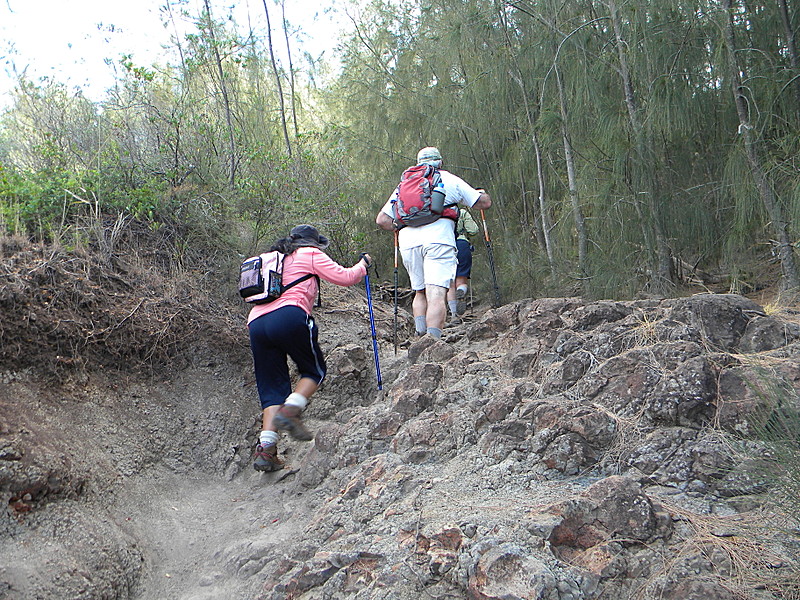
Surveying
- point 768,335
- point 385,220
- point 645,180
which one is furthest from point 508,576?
point 645,180

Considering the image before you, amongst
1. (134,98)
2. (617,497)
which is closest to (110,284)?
(134,98)

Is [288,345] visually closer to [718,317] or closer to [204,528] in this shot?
[204,528]

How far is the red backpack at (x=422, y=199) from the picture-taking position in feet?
20.3

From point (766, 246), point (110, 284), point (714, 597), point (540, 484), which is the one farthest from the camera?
point (766, 246)

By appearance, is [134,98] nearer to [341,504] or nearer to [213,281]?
[213,281]

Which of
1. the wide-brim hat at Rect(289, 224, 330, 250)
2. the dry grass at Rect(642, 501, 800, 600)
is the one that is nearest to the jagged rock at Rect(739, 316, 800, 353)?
the dry grass at Rect(642, 501, 800, 600)

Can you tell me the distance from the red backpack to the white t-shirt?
0.18 ft

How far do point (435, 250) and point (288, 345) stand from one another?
1.87m

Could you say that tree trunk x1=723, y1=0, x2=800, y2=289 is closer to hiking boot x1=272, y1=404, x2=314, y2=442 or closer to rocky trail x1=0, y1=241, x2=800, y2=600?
rocky trail x1=0, y1=241, x2=800, y2=600

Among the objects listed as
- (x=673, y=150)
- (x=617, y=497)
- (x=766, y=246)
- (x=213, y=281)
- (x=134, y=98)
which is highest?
(x=134, y=98)

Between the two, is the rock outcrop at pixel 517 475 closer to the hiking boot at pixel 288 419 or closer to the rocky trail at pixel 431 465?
the rocky trail at pixel 431 465

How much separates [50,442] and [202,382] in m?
1.66

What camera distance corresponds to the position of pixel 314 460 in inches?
183

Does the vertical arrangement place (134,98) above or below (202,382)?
above
